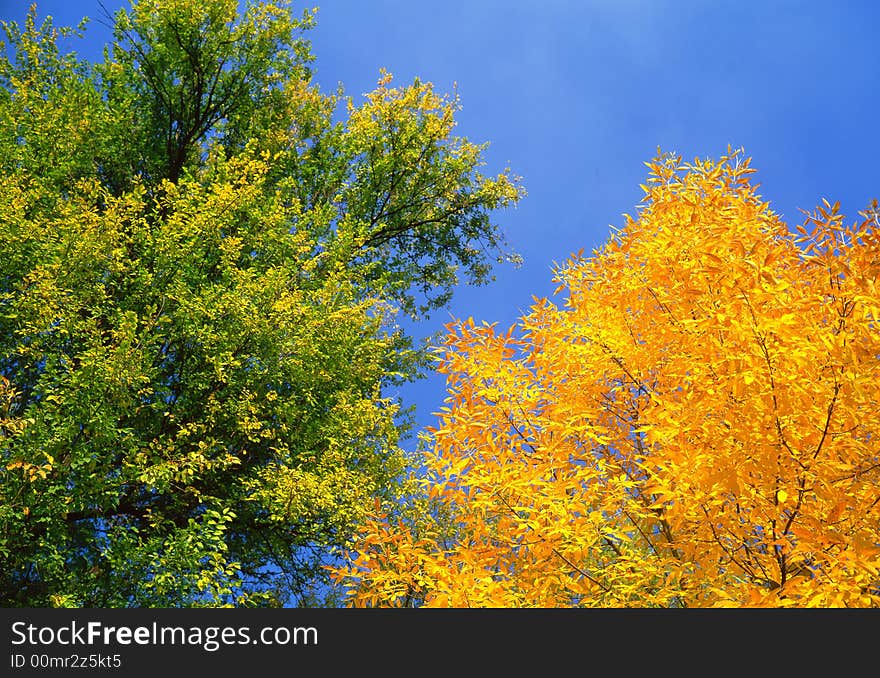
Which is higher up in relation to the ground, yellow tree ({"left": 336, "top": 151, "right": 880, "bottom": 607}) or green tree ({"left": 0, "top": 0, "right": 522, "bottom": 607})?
green tree ({"left": 0, "top": 0, "right": 522, "bottom": 607})

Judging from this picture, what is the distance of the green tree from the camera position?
340 inches

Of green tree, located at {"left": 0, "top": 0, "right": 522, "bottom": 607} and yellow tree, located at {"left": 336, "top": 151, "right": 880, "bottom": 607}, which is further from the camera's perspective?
green tree, located at {"left": 0, "top": 0, "right": 522, "bottom": 607}

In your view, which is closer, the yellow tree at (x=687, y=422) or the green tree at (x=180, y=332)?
the yellow tree at (x=687, y=422)

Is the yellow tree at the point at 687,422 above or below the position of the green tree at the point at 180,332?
below

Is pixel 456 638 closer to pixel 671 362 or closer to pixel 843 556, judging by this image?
pixel 843 556

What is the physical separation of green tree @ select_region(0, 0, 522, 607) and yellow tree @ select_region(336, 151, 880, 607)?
13.2ft

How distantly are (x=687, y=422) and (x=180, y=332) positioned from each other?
7.84 meters

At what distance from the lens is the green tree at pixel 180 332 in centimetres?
865

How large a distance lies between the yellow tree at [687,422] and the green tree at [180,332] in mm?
4028

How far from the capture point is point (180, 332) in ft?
34.4

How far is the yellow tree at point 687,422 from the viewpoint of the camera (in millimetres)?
4422

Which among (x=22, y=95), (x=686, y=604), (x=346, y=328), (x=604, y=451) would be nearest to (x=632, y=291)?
(x=604, y=451)

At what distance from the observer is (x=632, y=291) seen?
21.2 ft

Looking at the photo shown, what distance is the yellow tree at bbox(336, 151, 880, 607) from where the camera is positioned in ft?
14.5
